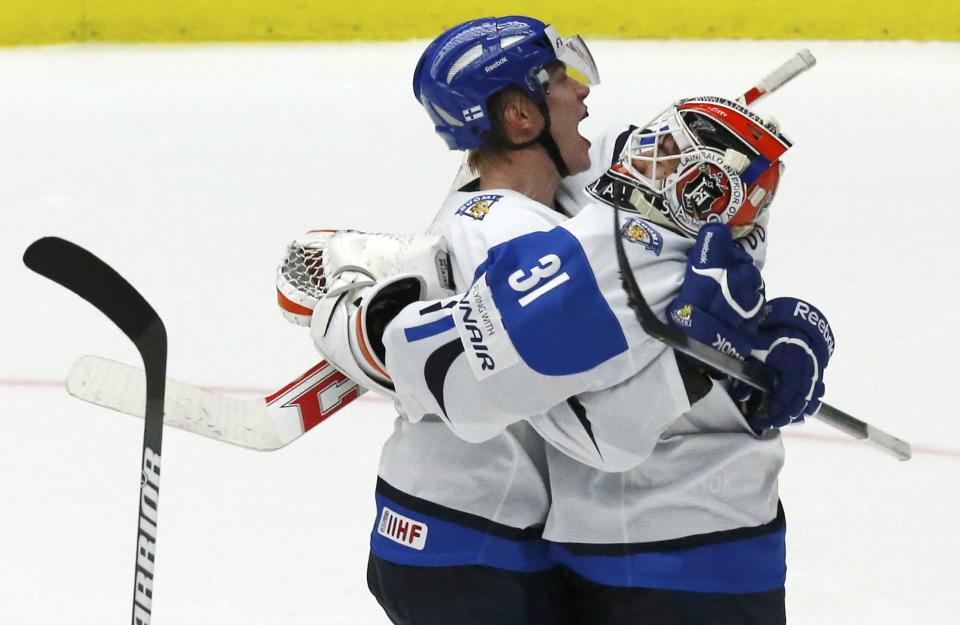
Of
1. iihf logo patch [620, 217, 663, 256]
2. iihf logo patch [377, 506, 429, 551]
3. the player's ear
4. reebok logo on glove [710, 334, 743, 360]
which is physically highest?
the player's ear

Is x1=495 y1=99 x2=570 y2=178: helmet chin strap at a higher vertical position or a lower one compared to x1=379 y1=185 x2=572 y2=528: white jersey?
higher

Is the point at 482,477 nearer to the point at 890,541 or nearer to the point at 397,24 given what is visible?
Result: the point at 890,541

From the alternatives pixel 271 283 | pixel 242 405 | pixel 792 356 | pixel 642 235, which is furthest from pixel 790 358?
pixel 271 283

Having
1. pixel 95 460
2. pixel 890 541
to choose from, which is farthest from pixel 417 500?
pixel 95 460

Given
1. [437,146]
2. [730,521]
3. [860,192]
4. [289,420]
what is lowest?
[730,521]

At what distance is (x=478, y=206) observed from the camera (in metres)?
1.90

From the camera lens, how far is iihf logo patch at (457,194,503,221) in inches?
74.2

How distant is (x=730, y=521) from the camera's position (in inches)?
73.9

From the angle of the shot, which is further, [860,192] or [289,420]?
[860,192]

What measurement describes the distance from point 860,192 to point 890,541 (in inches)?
81.5

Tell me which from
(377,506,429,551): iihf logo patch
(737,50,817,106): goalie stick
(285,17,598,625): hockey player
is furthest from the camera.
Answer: (737,50,817,106): goalie stick

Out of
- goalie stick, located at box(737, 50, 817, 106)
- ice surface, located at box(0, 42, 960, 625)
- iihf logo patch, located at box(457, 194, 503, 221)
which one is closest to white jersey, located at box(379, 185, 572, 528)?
iihf logo patch, located at box(457, 194, 503, 221)

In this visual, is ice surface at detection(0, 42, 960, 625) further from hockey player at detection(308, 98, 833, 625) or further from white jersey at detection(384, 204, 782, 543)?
white jersey at detection(384, 204, 782, 543)

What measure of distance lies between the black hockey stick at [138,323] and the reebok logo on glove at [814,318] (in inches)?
28.4
